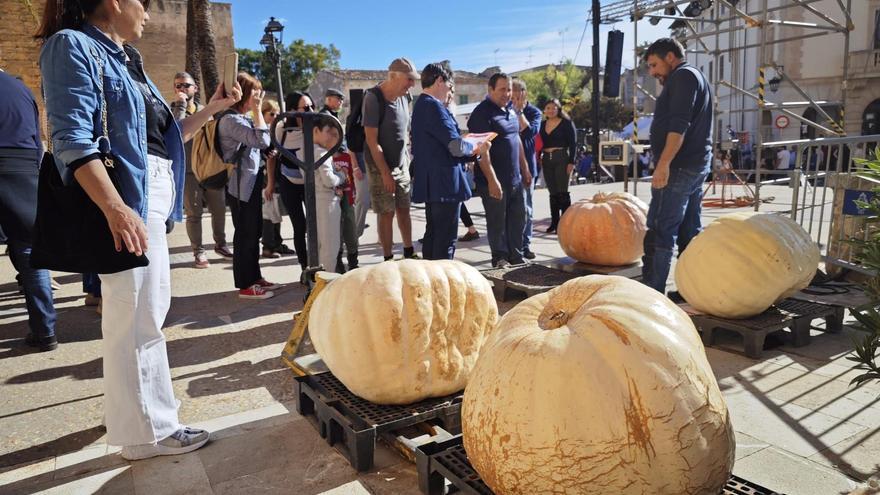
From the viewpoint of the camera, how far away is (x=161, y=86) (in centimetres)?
2856

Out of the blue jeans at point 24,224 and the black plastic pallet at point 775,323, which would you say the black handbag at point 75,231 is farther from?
the black plastic pallet at point 775,323

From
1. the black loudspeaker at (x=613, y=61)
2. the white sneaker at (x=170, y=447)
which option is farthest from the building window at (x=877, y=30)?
the white sneaker at (x=170, y=447)

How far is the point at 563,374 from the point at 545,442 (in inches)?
8.6

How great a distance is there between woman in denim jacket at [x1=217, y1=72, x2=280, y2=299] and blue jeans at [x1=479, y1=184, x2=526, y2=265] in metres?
2.31

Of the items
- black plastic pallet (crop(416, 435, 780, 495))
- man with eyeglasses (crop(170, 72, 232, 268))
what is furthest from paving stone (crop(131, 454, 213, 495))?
man with eyeglasses (crop(170, 72, 232, 268))

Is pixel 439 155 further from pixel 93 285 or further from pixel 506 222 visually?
pixel 93 285

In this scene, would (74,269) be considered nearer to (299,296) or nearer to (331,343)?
(331,343)

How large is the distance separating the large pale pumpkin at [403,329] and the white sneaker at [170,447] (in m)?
0.73

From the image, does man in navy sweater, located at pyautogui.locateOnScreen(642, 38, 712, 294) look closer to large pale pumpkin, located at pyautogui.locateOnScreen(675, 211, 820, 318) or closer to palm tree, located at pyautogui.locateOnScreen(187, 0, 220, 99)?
large pale pumpkin, located at pyautogui.locateOnScreen(675, 211, 820, 318)

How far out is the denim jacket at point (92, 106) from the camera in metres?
2.38

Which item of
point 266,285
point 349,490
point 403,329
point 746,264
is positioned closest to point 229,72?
point 403,329

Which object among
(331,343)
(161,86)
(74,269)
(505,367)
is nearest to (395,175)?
(331,343)

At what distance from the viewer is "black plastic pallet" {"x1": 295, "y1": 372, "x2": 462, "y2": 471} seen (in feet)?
8.76

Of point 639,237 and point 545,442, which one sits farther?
point 639,237
